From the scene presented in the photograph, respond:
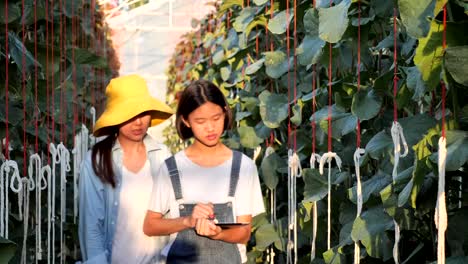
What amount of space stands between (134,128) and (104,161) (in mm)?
140

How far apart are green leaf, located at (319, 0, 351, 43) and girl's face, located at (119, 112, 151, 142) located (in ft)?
3.61

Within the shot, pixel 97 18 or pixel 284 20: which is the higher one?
pixel 97 18

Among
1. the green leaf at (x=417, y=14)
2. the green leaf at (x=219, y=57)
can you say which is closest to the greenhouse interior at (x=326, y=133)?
the green leaf at (x=417, y=14)

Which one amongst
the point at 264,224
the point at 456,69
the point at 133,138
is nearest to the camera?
the point at 456,69

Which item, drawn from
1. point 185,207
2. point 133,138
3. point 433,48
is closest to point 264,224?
point 133,138

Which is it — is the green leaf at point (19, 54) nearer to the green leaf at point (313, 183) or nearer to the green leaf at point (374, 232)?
the green leaf at point (313, 183)

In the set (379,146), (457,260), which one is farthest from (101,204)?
(457,260)

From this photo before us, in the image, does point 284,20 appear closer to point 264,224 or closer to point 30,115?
point 264,224

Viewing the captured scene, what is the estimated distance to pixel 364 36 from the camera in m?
2.73

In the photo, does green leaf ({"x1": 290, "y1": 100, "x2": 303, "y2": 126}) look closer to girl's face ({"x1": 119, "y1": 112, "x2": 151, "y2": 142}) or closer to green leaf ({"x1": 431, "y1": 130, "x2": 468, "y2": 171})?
girl's face ({"x1": 119, "y1": 112, "x2": 151, "y2": 142})

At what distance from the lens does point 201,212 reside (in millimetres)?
2699

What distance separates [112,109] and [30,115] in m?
0.54

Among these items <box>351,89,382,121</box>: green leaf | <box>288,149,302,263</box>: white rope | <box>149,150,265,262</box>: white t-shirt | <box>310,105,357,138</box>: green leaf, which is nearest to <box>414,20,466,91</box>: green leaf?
<box>351,89,382,121</box>: green leaf

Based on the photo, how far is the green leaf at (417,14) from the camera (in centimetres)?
193
